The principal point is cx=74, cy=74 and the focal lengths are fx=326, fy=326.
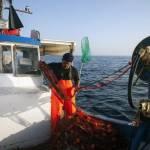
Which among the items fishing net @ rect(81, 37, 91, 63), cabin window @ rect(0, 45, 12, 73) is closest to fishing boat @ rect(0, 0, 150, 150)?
cabin window @ rect(0, 45, 12, 73)

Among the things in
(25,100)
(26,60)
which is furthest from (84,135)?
(26,60)

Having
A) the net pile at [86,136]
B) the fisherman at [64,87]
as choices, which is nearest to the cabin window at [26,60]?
the fisherman at [64,87]

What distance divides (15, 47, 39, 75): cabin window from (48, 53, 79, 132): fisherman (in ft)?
3.47

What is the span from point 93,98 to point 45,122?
1142 cm

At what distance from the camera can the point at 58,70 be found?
847 cm

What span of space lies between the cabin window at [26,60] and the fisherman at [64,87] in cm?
106

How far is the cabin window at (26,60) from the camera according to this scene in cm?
907

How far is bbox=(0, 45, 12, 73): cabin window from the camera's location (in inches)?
348

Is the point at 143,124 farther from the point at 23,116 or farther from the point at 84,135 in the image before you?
the point at 23,116

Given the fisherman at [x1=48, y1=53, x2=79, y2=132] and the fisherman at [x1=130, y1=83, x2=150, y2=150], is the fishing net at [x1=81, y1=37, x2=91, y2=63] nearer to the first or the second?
the fisherman at [x1=48, y1=53, x2=79, y2=132]

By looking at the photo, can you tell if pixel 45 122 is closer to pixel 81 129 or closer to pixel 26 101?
pixel 26 101

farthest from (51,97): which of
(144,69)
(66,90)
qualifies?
(144,69)

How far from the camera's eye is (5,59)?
8.91m

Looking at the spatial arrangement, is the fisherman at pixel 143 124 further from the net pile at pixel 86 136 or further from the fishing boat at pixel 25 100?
the net pile at pixel 86 136
